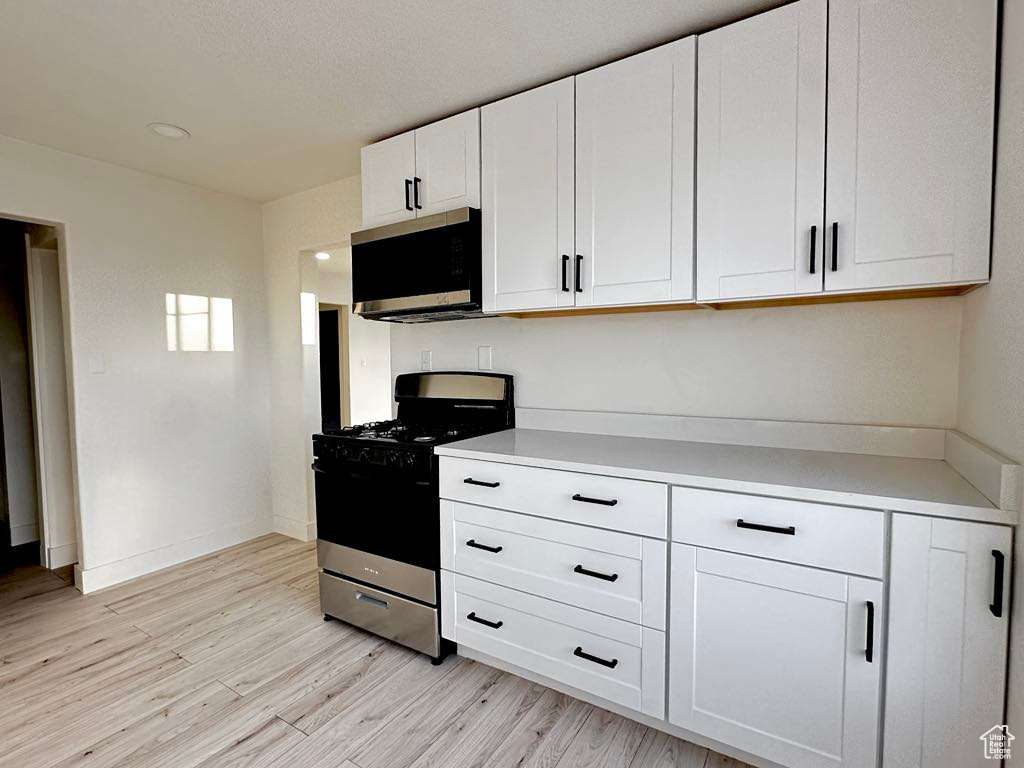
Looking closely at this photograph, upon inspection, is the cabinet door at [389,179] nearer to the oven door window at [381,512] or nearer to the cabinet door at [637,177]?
the cabinet door at [637,177]

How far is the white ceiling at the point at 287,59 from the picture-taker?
1.63 meters

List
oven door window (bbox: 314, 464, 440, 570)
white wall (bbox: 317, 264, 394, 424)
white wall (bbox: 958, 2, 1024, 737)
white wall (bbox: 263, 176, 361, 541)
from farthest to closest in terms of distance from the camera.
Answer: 1. white wall (bbox: 317, 264, 394, 424)
2. white wall (bbox: 263, 176, 361, 541)
3. oven door window (bbox: 314, 464, 440, 570)
4. white wall (bbox: 958, 2, 1024, 737)

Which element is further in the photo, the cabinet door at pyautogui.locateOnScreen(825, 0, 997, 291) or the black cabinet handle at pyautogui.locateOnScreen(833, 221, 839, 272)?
the black cabinet handle at pyautogui.locateOnScreen(833, 221, 839, 272)

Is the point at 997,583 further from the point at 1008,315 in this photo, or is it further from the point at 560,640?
the point at 560,640

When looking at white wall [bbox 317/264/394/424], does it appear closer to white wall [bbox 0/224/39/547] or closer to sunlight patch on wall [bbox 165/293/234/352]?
sunlight patch on wall [bbox 165/293/234/352]

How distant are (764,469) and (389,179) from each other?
80.7 inches

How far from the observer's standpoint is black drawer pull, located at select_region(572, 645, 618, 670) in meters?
1.68

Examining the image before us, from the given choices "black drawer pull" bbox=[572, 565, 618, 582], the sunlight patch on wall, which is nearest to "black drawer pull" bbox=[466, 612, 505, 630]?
"black drawer pull" bbox=[572, 565, 618, 582]

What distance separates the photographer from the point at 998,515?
3.67 feet

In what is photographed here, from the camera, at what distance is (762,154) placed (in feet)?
5.20

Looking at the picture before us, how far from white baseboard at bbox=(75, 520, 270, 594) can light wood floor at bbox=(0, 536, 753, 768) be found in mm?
175

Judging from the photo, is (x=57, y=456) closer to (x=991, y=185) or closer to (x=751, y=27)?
(x=751, y=27)

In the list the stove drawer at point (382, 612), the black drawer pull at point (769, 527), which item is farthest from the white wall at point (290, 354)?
the black drawer pull at point (769, 527)

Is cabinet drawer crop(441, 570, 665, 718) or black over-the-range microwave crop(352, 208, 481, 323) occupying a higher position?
black over-the-range microwave crop(352, 208, 481, 323)
